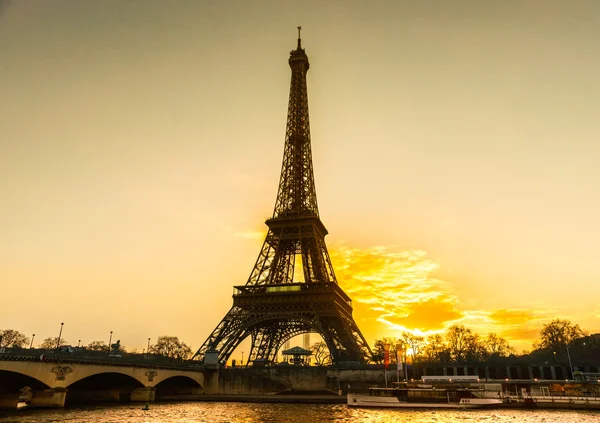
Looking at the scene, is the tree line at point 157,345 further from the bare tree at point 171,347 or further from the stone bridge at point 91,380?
the stone bridge at point 91,380

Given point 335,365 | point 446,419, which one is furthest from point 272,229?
point 446,419

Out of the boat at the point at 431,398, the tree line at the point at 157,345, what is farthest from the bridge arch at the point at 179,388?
the tree line at the point at 157,345

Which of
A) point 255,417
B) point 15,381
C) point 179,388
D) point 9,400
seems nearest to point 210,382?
point 179,388

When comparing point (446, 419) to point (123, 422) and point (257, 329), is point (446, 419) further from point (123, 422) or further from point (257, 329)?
point (257, 329)

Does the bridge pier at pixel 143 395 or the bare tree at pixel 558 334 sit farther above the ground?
the bare tree at pixel 558 334

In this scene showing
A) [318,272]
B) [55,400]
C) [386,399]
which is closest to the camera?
[55,400]

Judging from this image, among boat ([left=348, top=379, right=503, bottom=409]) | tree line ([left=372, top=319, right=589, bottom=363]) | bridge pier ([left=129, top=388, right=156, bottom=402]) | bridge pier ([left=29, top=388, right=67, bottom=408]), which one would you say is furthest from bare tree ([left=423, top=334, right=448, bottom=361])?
bridge pier ([left=29, top=388, right=67, bottom=408])

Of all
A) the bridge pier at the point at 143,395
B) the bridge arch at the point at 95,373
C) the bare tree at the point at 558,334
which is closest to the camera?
the bridge arch at the point at 95,373

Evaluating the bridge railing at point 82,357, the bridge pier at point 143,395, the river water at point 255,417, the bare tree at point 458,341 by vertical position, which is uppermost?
the bare tree at point 458,341
